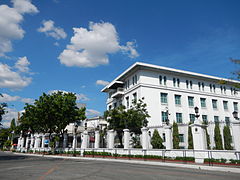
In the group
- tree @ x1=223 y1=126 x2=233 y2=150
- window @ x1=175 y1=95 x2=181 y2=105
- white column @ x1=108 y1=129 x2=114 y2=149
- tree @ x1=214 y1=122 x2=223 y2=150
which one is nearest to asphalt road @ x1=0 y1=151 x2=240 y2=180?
white column @ x1=108 y1=129 x2=114 y2=149

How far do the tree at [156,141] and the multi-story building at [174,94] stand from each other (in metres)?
6.98

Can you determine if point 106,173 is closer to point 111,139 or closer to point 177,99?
point 111,139

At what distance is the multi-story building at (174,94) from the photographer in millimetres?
34250

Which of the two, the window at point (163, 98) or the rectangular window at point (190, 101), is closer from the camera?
the window at point (163, 98)

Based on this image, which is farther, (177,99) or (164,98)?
(177,99)

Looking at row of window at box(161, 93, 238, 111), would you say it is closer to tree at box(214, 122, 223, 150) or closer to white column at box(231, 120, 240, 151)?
tree at box(214, 122, 223, 150)

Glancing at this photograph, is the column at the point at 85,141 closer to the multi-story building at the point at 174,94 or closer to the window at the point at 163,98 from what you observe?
the multi-story building at the point at 174,94

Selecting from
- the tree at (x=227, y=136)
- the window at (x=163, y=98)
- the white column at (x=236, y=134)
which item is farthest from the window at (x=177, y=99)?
the white column at (x=236, y=134)

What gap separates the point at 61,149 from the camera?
33.0 m

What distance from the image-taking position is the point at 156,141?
77.8ft

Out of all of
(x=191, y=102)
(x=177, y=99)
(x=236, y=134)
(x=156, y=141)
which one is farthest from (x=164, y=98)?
(x=236, y=134)

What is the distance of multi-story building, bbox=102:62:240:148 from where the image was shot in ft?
112

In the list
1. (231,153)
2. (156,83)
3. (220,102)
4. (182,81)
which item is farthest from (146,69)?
(231,153)

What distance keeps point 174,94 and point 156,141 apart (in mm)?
15066
